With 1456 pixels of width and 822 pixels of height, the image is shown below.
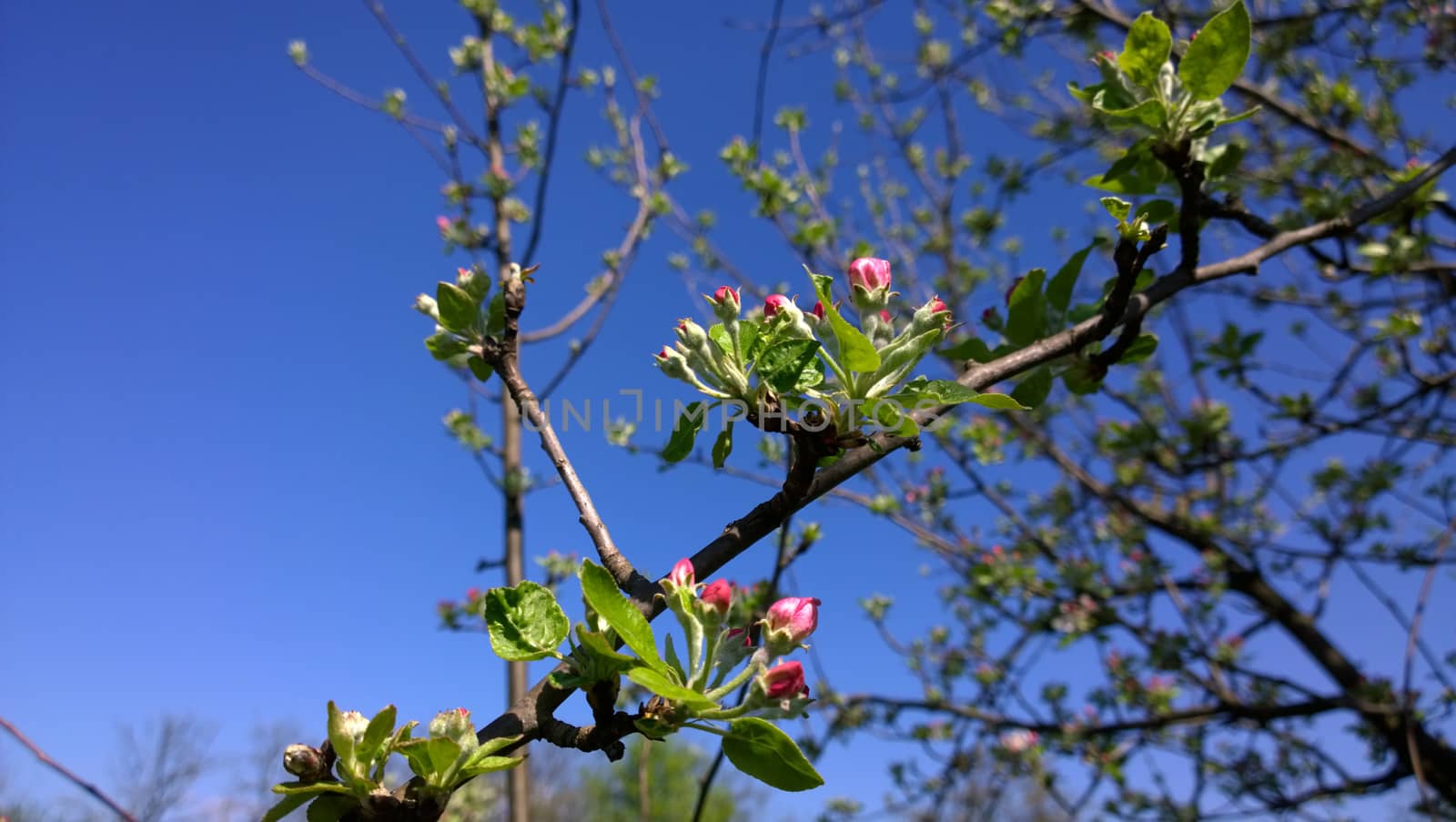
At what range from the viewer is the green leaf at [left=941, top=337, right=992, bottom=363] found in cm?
114

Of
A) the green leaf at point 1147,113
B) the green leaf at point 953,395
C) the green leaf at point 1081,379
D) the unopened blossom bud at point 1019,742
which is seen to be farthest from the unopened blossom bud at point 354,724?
the unopened blossom bud at point 1019,742

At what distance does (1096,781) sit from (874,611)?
1.23 meters

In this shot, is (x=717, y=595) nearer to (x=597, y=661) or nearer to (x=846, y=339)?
(x=597, y=661)

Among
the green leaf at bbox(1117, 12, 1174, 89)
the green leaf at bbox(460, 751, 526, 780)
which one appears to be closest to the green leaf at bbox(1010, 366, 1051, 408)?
the green leaf at bbox(1117, 12, 1174, 89)

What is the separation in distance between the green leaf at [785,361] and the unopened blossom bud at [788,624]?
192 mm

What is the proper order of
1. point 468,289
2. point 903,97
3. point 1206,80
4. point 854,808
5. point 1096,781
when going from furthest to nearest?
1. point 854,808
2. point 903,97
3. point 1096,781
4. point 1206,80
5. point 468,289

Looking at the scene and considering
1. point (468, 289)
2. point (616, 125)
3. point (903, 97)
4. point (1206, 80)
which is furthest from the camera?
point (616, 125)

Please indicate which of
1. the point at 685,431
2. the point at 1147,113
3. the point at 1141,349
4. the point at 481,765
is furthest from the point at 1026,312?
the point at 481,765

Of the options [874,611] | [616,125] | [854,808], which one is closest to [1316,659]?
[874,611]

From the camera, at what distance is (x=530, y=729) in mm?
687

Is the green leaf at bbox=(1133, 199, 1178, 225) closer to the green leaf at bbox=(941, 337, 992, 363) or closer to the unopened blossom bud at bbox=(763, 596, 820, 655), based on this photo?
the green leaf at bbox=(941, 337, 992, 363)

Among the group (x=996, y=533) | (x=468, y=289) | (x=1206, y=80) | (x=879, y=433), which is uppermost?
(x=996, y=533)

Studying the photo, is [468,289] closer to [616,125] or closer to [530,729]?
[530,729]

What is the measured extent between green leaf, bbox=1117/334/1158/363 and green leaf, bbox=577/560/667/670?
2.57 feet
